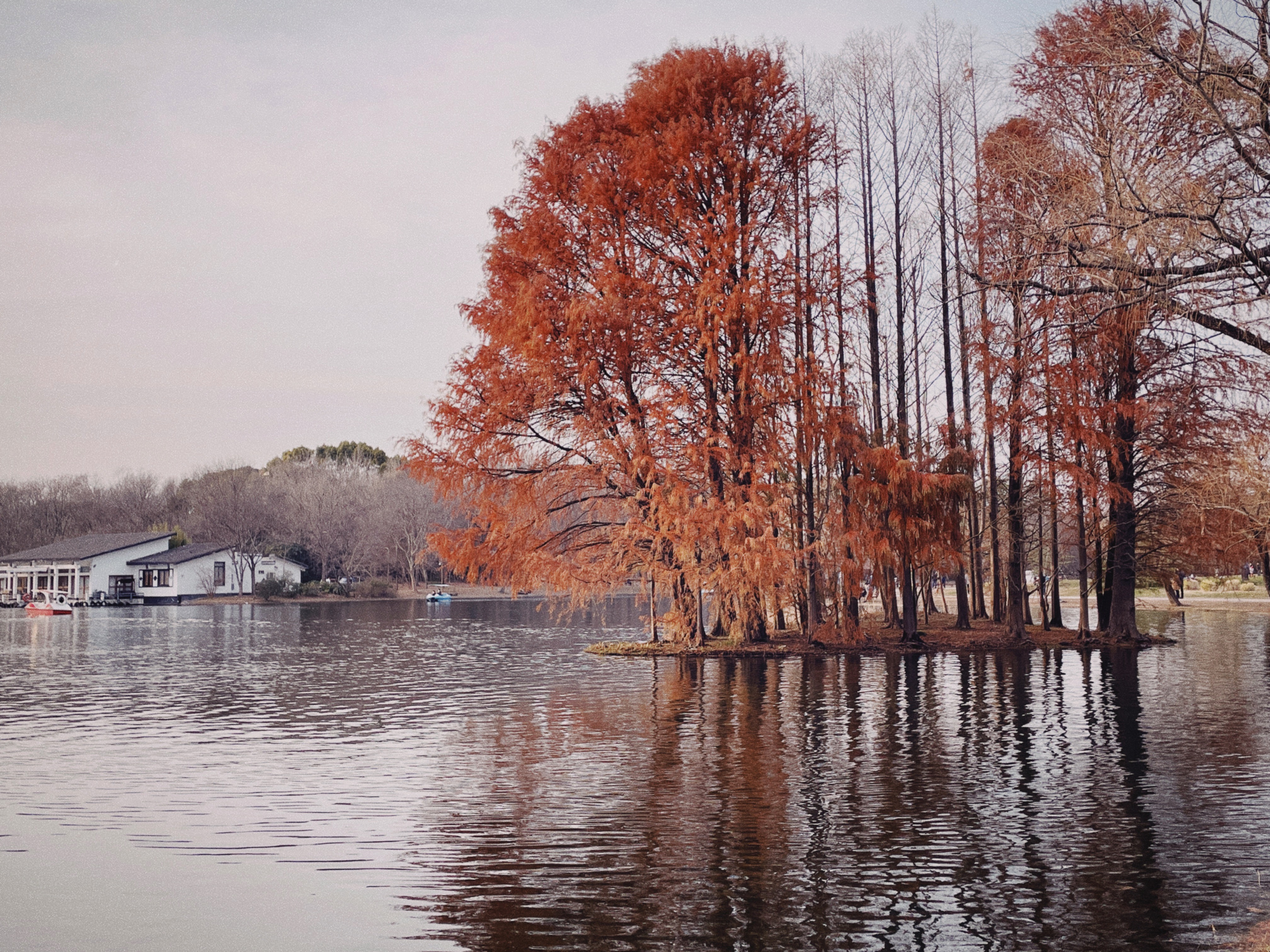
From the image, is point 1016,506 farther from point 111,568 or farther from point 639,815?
point 111,568

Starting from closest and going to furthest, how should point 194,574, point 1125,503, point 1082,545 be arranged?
point 1125,503 < point 1082,545 < point 194,574

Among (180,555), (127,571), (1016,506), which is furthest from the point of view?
(127,571)

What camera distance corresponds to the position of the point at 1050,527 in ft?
119

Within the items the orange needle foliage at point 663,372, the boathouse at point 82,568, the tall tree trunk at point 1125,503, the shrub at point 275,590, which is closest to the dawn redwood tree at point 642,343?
the orange needle foliage at point 663,372

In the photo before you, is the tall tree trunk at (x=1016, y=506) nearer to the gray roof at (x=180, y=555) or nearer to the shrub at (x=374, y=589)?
the shrub at (x=374, y=589)

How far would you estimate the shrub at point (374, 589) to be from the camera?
285 feet

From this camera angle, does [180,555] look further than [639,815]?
Yes

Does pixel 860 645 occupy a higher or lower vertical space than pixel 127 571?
lower

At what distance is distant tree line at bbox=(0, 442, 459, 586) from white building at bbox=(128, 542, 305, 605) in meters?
0.98

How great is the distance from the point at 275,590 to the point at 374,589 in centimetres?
810

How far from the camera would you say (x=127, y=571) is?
279 ft

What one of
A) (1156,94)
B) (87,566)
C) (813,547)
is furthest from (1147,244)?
(87,566)

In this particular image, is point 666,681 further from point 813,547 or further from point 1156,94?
point 1156,94

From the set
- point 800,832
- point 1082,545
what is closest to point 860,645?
point 1082,545
